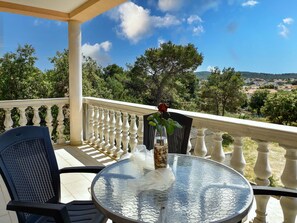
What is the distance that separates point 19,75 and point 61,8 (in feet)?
19.0

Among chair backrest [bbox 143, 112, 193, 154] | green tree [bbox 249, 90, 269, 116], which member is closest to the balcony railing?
chair backrest [bbox 143, 112, 193, 154]

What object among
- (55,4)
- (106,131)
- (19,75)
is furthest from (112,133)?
(19,75)

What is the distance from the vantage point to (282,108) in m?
6.52

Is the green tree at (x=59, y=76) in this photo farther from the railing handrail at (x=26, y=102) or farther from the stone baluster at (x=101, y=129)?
the stone baluster at (x=101, y=129)

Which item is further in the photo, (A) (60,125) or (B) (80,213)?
(A) (60,125)

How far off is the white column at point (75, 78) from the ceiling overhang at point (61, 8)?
204 mm

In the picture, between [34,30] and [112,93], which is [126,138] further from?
[34,30]

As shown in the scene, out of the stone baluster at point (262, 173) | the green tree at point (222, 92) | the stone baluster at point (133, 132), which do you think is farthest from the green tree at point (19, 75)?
the stone baluster at point (262, 173)

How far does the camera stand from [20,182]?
4.04 feet

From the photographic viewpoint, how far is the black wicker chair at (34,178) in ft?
3.38

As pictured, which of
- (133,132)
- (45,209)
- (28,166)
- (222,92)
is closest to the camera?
(45,209)

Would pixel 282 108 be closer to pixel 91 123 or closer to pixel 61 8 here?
pixel 91 123

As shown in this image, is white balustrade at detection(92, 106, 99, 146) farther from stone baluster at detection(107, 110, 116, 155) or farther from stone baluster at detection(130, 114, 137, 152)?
stone baluster at detection(130, 114, 137, 152)

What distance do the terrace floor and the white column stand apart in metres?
0.38
